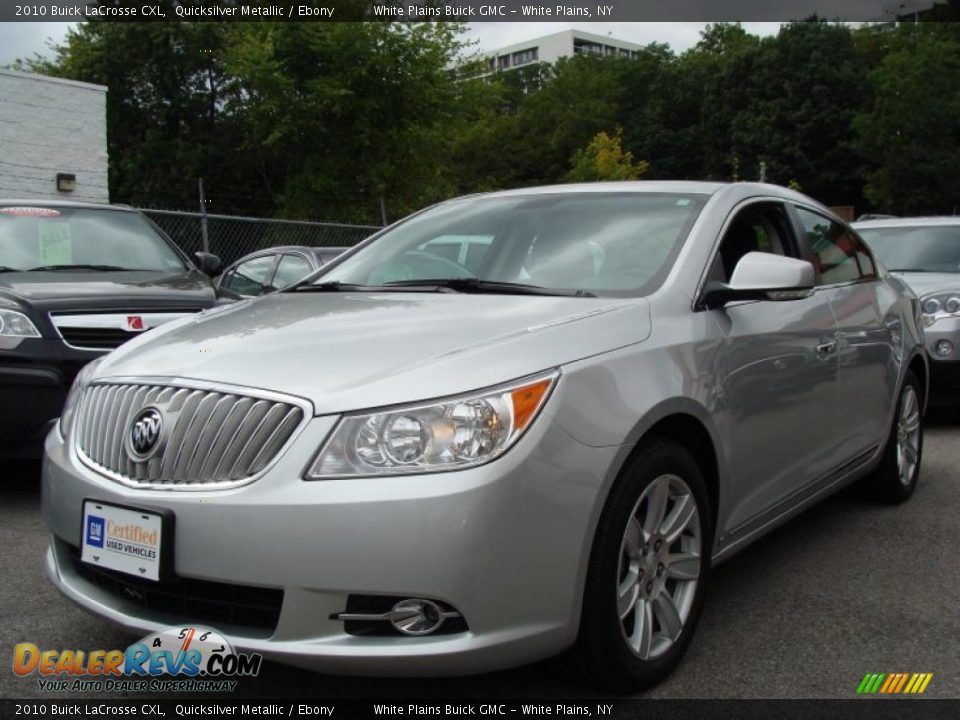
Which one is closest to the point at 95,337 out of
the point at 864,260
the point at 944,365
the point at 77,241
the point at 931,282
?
the point at 77,241

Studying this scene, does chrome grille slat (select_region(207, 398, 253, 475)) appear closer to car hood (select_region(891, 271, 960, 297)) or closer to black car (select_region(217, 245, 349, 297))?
car hood (select_region(891, 271, 960, 297))

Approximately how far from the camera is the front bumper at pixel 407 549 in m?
2.23

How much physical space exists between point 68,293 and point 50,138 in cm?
1539

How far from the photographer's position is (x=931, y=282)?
7422 mm

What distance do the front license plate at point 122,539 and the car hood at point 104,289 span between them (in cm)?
270

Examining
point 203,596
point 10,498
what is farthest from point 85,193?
point 203,596

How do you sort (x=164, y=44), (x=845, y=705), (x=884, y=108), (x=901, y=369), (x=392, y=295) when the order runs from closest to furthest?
1. (x=845, y=705)
2. (x=392, y=295)
3. (x=901, y=369)
4. (x=164, y=44)
5. (x=884, y=108)

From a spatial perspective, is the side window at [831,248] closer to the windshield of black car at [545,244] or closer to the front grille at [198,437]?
the windshield of black car at [545,244]

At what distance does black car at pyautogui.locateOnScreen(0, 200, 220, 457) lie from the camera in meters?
4.72

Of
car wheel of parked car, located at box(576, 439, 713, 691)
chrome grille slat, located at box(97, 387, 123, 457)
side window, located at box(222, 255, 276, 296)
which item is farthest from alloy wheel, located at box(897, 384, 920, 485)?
side window, located at box(222, 255, 276, 296)

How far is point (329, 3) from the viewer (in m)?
22.3

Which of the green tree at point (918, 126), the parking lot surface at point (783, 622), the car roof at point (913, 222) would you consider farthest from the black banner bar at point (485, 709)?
the green tree at point (918, 126)

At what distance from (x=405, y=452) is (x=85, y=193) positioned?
63.3 feet

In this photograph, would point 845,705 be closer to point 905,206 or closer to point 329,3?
point 329,3
